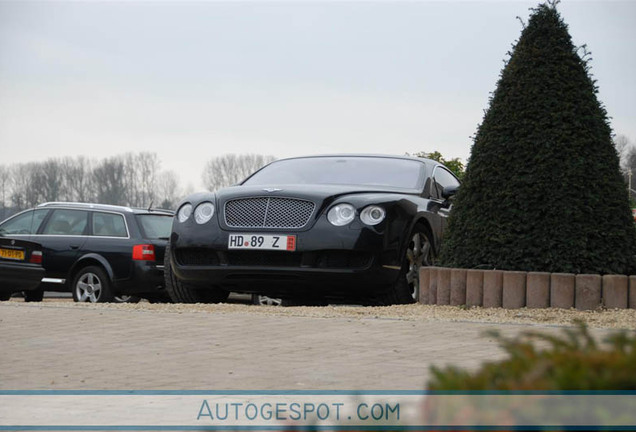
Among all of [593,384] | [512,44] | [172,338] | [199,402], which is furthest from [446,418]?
[512,44]

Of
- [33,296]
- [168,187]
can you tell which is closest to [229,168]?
[168,187]

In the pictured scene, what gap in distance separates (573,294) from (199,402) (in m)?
4.59

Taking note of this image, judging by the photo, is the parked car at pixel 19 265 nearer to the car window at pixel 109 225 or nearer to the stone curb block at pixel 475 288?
the car window at pixel 109 225

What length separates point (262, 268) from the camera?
29.4 ft

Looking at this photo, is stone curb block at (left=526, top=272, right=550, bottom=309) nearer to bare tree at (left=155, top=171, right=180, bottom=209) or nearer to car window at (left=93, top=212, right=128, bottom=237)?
car window at (left=93, top=212, right=128, bottom=237)

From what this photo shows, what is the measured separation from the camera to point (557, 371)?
5.14 ft

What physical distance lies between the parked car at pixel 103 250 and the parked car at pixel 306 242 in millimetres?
4263

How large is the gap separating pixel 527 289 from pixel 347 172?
2.69m

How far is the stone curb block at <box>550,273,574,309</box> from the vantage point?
829 centimetres

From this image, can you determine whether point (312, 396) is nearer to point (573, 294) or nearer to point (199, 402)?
point (199, 402)

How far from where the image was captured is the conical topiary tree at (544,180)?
8.63m

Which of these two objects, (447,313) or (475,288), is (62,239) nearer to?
(475,288)

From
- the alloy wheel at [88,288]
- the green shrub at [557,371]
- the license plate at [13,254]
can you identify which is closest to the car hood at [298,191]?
the alloy wheel at [88,288]

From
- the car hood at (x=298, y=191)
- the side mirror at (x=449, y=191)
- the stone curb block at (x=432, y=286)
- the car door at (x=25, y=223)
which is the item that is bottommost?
the stone curb block at (x=432, y=286)
